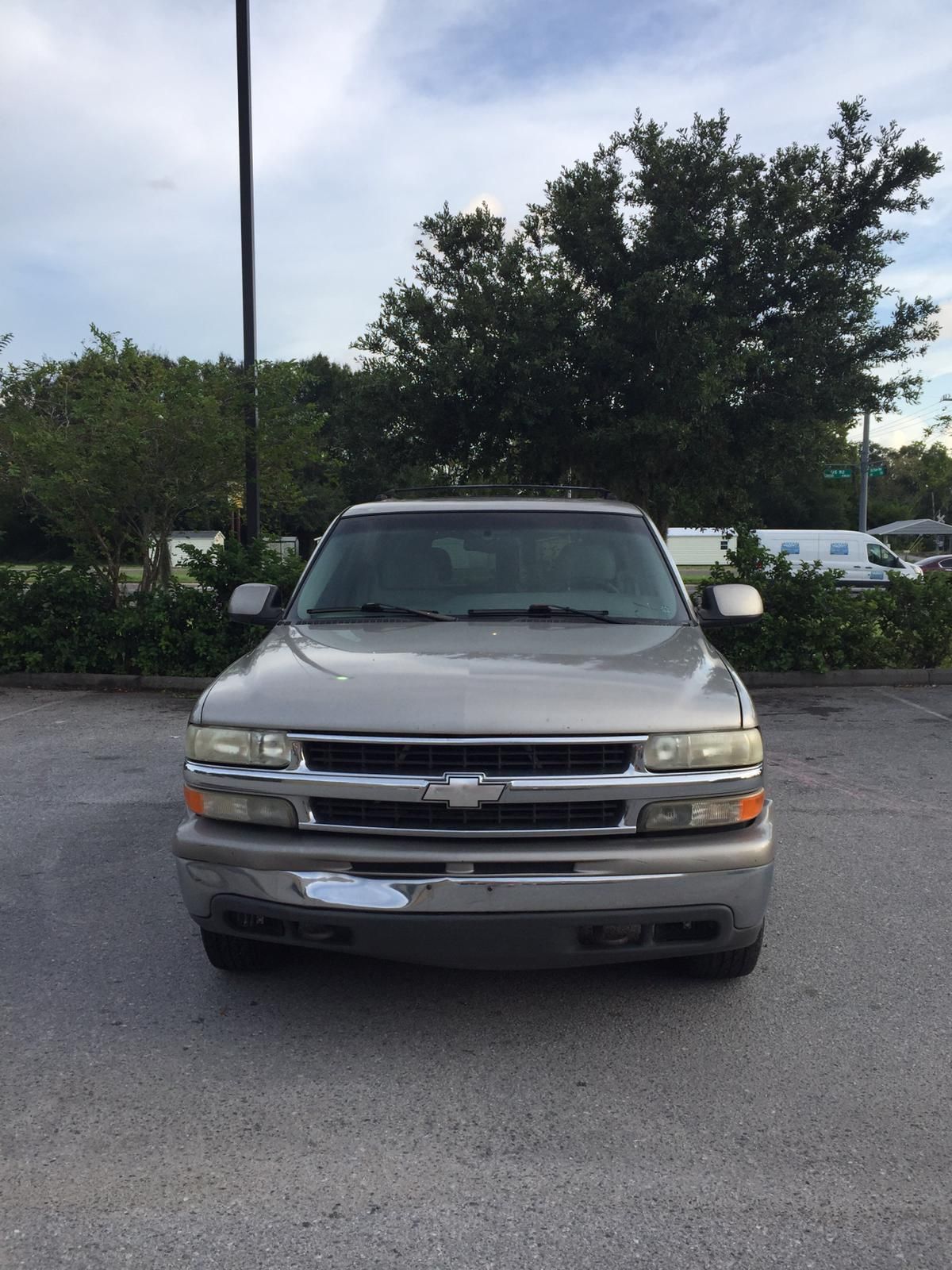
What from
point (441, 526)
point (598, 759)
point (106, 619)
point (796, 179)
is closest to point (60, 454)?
point (106, 619)

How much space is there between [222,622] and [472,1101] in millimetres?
8202

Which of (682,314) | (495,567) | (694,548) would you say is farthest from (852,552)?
(694,548)

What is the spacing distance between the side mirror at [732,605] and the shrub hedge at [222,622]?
6.18m

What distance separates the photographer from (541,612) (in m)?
4.27

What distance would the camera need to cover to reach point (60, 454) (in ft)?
33.4

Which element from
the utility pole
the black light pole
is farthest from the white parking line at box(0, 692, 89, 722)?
the utility pole

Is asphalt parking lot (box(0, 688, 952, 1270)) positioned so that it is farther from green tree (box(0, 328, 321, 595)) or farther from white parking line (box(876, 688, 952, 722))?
green tree (box(0, 328, 321, 595))

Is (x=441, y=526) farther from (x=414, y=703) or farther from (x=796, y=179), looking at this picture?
(x=796, y=179)

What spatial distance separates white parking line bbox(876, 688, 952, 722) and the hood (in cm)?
614

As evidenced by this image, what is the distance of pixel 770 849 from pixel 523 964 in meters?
0.84

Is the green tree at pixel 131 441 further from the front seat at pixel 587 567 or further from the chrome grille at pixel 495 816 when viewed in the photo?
the chrome grille at pixel 495 816

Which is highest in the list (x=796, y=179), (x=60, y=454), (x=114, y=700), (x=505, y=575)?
(x=796, y=179)

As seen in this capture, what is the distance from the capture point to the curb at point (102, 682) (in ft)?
34.7

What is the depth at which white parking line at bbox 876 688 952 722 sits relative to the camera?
9.08 metres
